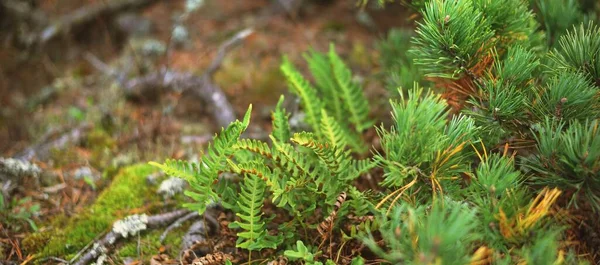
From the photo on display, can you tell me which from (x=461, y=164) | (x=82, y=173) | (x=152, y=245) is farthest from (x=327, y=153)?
(x=82, y=173)

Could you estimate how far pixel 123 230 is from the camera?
2.39 metres

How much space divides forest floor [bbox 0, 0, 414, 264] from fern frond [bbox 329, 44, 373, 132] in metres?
0.52

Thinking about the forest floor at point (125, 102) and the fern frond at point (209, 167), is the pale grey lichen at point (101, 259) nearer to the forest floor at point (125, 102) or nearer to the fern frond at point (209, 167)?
the forest floor at point (125, 102)

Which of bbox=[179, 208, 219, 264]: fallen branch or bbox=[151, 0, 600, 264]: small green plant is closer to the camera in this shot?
bbox=[151, 0, 600, 264]: small green plant

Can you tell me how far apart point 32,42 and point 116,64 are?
90cm

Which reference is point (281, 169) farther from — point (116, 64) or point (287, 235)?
point (116, 64)

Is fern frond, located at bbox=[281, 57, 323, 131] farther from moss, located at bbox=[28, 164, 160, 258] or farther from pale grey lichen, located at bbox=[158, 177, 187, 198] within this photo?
moss, located at bbox=[28, 164, 160, 258]

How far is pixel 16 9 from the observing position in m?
4.42

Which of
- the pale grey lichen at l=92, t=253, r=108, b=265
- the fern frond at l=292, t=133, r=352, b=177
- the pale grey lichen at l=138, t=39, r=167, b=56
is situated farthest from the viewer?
the pale grey lichen at l=138, t=39, r=167, b=56

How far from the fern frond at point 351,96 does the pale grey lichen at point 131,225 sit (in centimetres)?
132

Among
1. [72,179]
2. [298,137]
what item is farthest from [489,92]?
[72,179]

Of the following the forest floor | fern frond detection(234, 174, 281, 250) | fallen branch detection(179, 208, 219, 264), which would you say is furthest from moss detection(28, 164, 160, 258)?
fern frond detection(234, 174, 281, 250)

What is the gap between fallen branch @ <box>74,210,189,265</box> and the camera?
2324mm

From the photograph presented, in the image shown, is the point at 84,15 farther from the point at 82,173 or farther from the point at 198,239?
the point at 198,239
